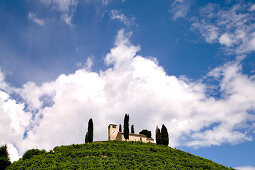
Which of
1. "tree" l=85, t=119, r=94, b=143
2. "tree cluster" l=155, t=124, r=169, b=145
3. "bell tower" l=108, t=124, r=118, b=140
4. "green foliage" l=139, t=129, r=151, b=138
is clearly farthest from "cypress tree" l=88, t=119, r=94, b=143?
"green foliage" l=139, t=129, r=151, b=138

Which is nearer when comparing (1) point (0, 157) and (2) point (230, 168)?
(1) point (0, 157)

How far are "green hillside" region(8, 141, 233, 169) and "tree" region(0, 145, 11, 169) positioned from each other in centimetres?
333

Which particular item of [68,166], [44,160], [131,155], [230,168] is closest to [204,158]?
[230,168]

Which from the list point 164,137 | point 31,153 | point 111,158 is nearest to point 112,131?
point 164,137

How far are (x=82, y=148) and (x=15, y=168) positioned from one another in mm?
13148

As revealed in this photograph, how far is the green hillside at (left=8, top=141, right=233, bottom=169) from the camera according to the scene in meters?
39.9

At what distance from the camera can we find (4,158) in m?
47.5

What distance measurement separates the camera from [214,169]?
149 feet

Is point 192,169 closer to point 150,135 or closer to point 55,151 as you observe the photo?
point 55,151

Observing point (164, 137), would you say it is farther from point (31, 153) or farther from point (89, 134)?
point (31, 153)

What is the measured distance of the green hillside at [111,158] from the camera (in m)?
39.9

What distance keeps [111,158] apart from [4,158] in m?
23.7

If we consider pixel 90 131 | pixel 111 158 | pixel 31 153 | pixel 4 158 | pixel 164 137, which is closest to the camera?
pixel 111 158

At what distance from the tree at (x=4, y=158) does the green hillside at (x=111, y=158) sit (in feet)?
10.9
